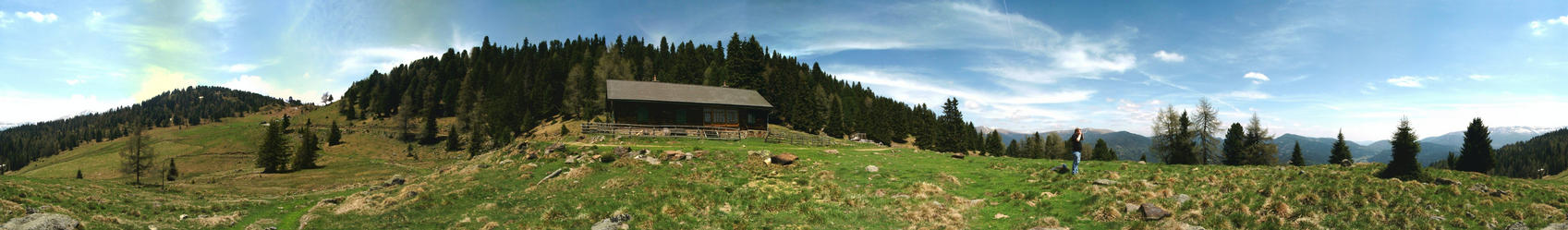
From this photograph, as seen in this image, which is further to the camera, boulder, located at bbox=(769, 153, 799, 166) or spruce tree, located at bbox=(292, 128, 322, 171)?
spruce tree, located at bbox=(292, 128, 322, 171)

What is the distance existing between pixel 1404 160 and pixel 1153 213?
39.2 feet

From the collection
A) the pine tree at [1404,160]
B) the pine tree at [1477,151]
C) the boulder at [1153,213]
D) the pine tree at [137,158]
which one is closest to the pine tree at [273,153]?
the pine tree at [137,158]

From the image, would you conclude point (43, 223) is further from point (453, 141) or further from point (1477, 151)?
point (453, 141)

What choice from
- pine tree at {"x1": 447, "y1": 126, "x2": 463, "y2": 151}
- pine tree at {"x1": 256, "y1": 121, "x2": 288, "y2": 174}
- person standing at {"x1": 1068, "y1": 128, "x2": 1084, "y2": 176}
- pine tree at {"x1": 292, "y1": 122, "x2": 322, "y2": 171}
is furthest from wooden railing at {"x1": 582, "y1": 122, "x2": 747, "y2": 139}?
pine tree at {"x1": 447, "y1": 126, "x2": 463, "y2": 151}

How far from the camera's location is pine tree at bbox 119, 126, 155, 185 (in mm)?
39344

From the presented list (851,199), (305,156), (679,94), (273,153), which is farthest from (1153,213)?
(305,156)

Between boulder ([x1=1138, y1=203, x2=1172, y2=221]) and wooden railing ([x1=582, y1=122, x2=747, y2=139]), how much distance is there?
2955 cm

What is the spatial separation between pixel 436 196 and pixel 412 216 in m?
2.39

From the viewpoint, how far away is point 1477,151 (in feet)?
79.5

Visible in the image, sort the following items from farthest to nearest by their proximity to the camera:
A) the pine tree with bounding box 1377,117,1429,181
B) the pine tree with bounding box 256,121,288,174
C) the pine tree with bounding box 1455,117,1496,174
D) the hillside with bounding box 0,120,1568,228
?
1. the pine tree with bounding box 256,121,288,174
2. the pine tree with bounding box 1455,117,1496,174
3. the pine tree with bounding box 1377,117,1429,181
4. the hillside with bounding box 0,120,1568,228

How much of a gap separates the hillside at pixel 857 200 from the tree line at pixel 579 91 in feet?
137

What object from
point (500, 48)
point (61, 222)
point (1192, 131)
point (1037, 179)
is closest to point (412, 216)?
point (61, 222)

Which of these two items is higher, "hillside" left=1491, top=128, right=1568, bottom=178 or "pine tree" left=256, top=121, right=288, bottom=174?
"pine tree" left=256, top=121, right=288, bottom=174

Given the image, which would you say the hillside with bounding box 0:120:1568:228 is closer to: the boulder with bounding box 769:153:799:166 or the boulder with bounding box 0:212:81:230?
the boulder with bounding box 769:153:799:166
